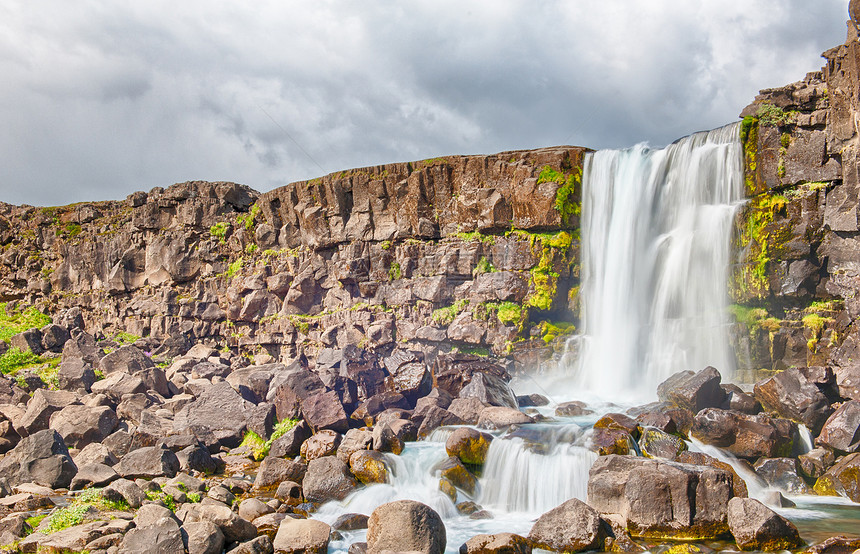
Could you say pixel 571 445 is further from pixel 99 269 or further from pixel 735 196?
pixel 99 269

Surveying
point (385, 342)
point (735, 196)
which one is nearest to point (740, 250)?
point (735, 196)

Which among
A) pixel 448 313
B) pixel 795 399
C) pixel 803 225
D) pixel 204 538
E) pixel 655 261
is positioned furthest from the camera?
pixel 448 313

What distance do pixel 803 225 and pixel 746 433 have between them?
26.7ft

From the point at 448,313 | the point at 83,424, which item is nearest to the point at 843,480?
the point at 448,313

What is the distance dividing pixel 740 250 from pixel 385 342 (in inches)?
540

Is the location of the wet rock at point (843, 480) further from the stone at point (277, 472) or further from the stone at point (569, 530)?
the stone at point (277, 472)

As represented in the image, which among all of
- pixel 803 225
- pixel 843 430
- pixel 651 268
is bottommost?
pixel 843 430

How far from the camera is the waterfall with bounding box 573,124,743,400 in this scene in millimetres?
19219

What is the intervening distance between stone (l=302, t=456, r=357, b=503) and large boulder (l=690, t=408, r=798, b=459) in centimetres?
773

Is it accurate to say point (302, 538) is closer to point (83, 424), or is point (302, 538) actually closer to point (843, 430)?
point (83, 424)

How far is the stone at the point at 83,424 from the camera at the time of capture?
15461 millimetres

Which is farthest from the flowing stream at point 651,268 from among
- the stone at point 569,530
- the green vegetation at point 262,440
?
the stone at point 569,530

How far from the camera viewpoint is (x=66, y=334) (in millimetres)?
29859

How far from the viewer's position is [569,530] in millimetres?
9406
